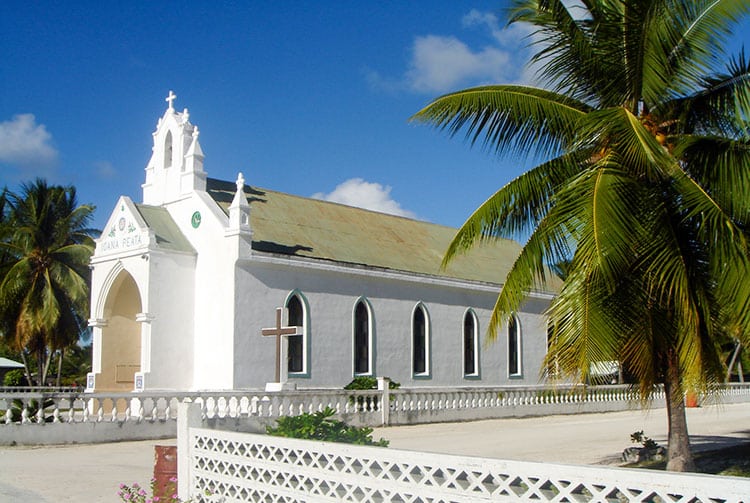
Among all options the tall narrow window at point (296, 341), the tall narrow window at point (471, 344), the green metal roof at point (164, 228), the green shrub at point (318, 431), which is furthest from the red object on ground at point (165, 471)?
the tall narrow window at point (471, 344)

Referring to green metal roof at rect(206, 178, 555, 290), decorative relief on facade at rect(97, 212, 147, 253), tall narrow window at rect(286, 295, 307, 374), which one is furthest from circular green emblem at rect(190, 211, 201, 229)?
tall narrow window at rect(286, 295, 307, 374)

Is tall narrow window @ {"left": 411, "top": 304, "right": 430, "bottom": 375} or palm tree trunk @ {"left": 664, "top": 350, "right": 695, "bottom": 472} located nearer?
palm tree trunk @ {"left": 664, "top": 350, "right": 695, "bottom": 472}

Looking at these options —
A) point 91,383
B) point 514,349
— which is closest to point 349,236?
point 514,349

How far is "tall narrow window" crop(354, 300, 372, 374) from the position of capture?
29172 millimetres

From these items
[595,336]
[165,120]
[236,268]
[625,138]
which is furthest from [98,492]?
[165,120]

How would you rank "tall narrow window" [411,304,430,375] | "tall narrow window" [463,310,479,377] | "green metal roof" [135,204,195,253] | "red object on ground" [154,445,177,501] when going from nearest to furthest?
"red object on ground" [154,445,177,501] < "green metal roof" [135,204,195,253] < "tall narrow window" [411,304,430,375] < "tall narrow window" [463,310,479,377]

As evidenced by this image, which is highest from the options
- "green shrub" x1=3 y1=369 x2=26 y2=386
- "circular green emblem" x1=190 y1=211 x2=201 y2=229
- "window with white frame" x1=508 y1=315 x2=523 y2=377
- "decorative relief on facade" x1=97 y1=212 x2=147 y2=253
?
"circular green emblem" x1=190 y1=211 x2=201 y2=229

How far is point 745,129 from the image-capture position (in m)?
11.4

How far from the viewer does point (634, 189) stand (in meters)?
11.0

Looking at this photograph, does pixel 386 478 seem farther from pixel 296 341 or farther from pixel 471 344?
pixel 471 344

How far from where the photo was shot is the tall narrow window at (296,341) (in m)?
27.0

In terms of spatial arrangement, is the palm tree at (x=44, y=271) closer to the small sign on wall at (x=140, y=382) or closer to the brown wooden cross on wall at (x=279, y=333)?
the small sign on wall at (x=140, y=382)

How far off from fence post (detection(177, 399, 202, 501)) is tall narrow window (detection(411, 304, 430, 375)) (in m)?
22.1

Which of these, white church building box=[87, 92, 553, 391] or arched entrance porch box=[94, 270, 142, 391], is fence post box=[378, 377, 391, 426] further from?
arched entrance porch box=[94, 270, 142, 391]
